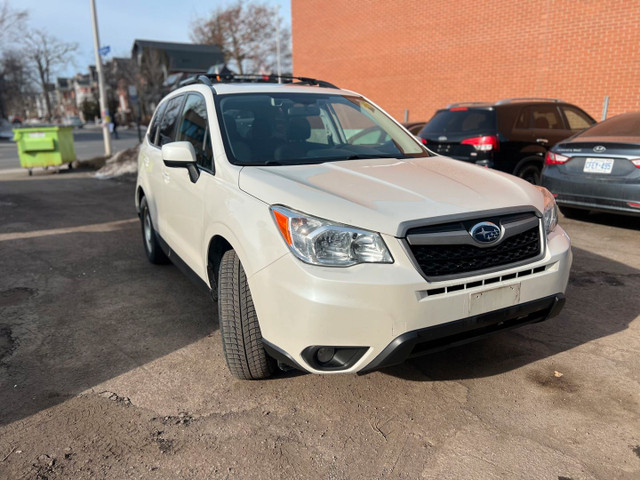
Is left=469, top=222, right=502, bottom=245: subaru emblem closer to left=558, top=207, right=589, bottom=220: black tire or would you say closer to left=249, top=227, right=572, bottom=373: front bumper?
left=249, top=227, right=572, bottom=373: front bumper

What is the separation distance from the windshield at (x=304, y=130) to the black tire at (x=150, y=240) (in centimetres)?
197

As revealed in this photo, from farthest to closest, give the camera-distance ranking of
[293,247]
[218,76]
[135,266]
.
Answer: [135,266] → [218,76] → [293,247]

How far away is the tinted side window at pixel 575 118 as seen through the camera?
28.6ft

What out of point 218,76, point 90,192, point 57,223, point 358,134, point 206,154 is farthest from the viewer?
point 90,192

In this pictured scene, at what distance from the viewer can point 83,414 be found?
2.76m

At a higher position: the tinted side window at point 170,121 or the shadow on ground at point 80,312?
the tinted side window at point 170,121

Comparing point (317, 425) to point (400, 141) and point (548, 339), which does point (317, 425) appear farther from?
point (400, 141)

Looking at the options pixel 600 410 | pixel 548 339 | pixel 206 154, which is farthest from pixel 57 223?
pixel 600 410

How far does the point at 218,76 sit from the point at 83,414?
292 centimetres

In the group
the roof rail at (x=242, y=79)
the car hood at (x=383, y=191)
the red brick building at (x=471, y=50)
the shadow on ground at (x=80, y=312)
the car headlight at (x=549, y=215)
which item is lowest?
the shadow on ground at (x=80, y=312)

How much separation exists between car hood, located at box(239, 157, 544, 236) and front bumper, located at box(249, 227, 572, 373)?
0.21 metres

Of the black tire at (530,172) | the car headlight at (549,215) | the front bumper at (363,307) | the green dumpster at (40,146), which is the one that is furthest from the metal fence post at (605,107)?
the green dumpster at (40,146)

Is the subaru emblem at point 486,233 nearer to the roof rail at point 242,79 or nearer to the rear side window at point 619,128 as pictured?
the roof rail at point 242,79

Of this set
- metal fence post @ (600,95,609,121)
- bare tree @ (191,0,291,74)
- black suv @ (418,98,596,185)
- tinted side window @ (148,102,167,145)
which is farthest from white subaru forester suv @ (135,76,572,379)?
bare tree @ (191,0,291,74)
